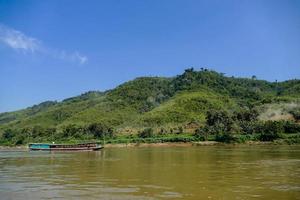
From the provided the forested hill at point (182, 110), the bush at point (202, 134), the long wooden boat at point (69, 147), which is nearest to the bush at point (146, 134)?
the forested hill at point (182, 110)

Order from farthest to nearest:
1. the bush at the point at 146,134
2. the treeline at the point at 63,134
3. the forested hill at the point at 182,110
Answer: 1. the treeline at the point at 63,134
2. the forested hill at the point at 182,110
3. the bush at the point at 146,134

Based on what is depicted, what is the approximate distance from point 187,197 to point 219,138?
256ft

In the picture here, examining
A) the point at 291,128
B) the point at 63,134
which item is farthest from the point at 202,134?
the point at 63,134

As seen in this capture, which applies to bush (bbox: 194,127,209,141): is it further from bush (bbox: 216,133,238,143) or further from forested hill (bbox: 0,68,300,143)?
forested hill (bbox: 0,68,300,143)

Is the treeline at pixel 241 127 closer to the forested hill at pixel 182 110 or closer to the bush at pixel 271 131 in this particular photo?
the bush at pixel 271 131

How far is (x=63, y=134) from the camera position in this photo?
132500 millimetres

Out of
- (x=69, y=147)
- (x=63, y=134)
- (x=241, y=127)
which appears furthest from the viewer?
(x=63, y=134)

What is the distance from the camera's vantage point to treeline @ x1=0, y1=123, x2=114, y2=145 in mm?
122312

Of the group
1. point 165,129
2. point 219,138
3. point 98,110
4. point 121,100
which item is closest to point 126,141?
point 165,129

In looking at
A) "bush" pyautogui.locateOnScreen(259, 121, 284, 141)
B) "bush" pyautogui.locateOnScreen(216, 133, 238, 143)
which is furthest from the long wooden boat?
"bush" pyautogui.locateOnScreen(259, 121, 284, 141)

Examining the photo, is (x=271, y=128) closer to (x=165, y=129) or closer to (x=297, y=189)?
(x=165, y=129)

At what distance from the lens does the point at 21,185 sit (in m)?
25.5

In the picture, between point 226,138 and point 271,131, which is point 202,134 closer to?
point 226,138

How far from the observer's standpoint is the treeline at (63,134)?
12231 cm
